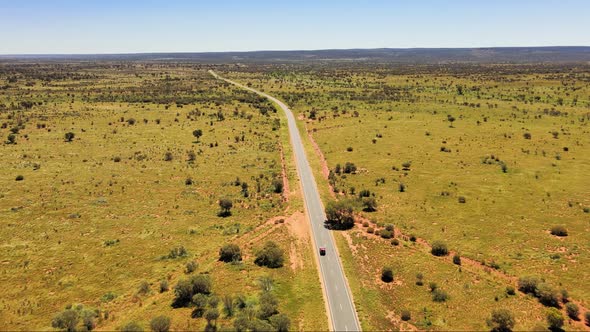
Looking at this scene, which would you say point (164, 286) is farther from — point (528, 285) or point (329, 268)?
point (528, 285)

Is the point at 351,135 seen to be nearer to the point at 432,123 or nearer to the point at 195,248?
the point at 432,123

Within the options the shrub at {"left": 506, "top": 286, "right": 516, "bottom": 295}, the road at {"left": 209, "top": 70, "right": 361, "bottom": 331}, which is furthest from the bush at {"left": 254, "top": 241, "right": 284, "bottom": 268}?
the shrub at {"left": 506, "top": 286, "right": 516, "bottom": 295}

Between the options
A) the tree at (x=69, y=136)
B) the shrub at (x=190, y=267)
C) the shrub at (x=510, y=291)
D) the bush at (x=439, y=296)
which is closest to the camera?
the bush at (x=439, y=296)

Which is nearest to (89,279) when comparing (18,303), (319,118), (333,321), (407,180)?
(18,303)

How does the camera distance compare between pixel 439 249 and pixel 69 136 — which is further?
pixel 69 136

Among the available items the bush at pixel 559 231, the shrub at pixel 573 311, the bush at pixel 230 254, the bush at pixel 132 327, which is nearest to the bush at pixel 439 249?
the shrub at pixel 573 311

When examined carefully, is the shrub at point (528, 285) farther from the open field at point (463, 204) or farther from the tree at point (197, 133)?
the tree at point (197, 133)

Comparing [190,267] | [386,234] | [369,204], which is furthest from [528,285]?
[190,267]
